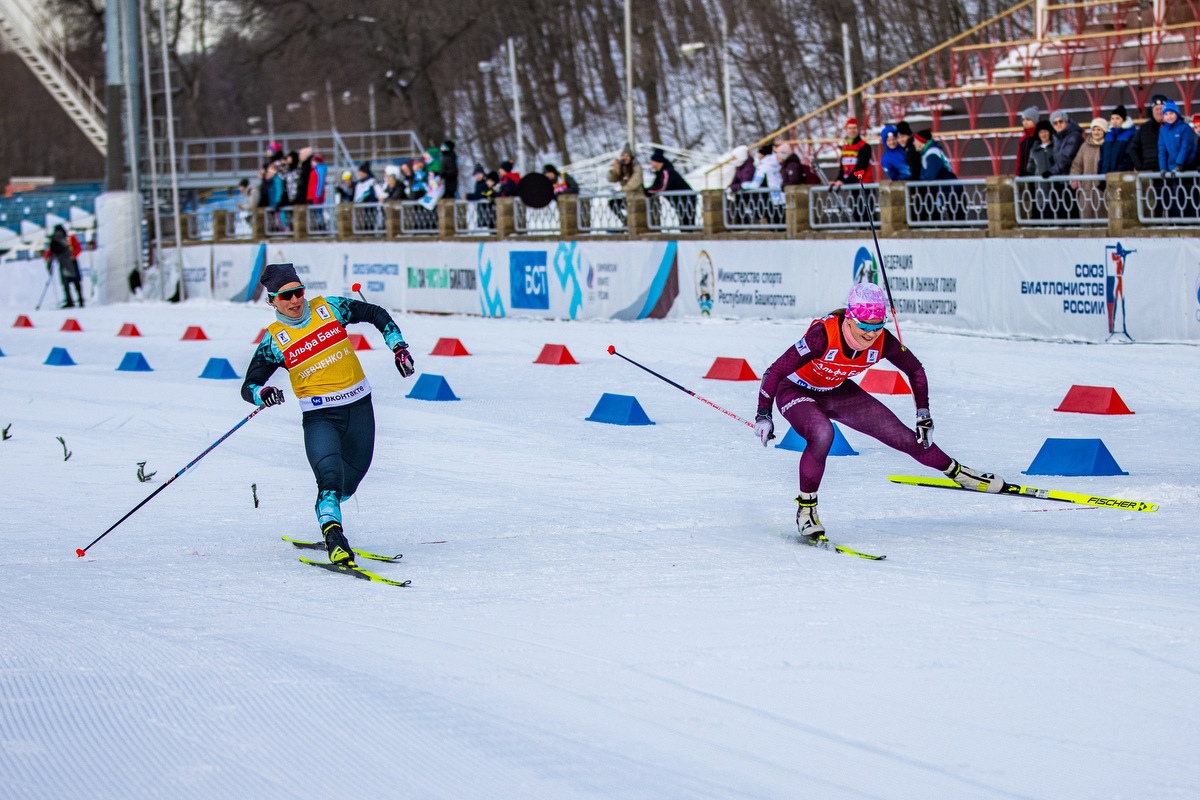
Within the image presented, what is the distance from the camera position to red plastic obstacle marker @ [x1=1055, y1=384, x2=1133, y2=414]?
12445 millimetres

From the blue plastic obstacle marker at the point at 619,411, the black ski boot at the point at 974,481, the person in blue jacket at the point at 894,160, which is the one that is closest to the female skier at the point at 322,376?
the black ski boot at the point at 974,481

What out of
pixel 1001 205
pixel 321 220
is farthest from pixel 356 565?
pixel 321 220

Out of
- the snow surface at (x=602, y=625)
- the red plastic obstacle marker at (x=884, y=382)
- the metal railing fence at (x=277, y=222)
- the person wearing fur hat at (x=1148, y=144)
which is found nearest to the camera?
the snow surface at (x=602, y=625)

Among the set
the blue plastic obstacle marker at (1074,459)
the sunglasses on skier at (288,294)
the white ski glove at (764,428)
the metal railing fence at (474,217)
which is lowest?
the blue plastic obstacle marker at (1074,459)

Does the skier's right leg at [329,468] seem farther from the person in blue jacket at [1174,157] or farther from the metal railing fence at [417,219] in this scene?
the metal railing fence at [417,219]

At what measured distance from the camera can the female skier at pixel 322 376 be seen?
303 inches

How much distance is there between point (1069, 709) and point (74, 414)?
36.9 feet

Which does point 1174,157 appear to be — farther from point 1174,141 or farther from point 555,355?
point 555,355

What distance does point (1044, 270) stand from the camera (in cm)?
1712

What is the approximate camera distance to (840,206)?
66.7ft

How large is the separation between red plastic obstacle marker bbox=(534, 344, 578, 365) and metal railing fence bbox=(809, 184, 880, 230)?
4.62 metres

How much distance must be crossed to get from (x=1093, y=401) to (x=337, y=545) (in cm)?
748

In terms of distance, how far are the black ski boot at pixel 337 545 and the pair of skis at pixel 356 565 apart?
0.11ft

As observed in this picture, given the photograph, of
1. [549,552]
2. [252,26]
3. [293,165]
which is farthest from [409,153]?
[549,552]
